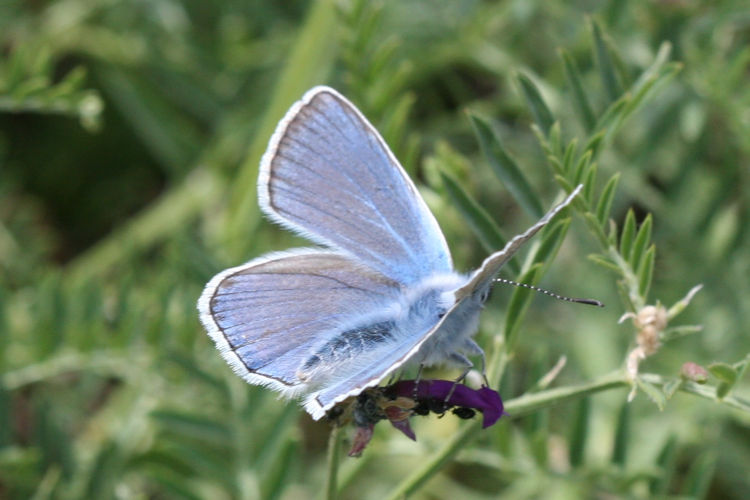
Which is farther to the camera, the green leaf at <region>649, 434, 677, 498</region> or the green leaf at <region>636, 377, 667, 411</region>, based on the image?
the green leaf at <region>649, 434, 677, 498</region>

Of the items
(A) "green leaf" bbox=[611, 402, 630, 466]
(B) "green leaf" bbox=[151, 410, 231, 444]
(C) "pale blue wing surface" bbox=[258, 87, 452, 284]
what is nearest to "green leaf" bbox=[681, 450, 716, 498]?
(A) "green leaf" bbox=[611, 402, 630, 466]

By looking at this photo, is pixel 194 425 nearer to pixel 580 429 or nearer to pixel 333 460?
pixel 333 460

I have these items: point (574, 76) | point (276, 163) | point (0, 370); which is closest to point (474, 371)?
point (276, 163)

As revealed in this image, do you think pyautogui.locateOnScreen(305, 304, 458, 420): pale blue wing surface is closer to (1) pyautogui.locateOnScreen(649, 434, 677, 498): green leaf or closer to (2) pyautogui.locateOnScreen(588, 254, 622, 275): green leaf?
(2) pyautogui.locateOnScreen(588, 254, 622, 275): green leaf

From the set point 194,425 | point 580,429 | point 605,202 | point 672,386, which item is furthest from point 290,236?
point 672,386

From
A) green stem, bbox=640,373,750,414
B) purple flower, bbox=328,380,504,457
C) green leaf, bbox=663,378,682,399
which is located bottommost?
purple flower, bbox=328,380,504,457

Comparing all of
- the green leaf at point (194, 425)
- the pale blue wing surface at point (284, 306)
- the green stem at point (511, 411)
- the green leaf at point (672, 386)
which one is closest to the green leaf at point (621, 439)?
the green stem at point (511, 411)
